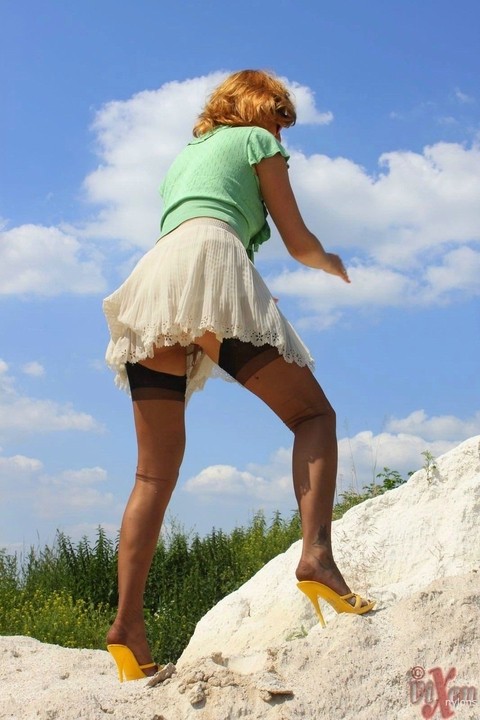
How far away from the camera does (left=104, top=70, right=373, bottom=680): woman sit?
323cm

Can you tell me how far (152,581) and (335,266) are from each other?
5519 millimetres

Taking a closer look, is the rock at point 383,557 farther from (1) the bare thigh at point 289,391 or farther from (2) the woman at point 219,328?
(1) the bare thigh at point 289,391

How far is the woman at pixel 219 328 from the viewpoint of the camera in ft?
10.6

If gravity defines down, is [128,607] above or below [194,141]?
below

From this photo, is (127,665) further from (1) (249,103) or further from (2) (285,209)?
(1) (249,103)

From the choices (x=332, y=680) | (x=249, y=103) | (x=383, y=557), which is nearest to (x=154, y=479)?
(x=332, y=680)

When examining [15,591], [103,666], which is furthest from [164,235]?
[15,591]

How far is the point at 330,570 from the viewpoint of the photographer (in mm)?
3160

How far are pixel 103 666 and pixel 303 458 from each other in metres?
2.07

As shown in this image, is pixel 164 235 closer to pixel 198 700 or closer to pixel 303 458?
pixel 303 458

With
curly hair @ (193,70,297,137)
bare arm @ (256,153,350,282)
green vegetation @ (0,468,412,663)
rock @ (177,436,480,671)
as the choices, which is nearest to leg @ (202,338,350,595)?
bare arm @ (256,153,350,282)

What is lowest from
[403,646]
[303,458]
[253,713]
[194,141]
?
[253,713]

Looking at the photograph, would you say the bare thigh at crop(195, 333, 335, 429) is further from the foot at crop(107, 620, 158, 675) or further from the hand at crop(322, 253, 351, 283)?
the foot at crop(107, 620, 158, 675)

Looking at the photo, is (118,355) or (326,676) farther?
(118,355)
